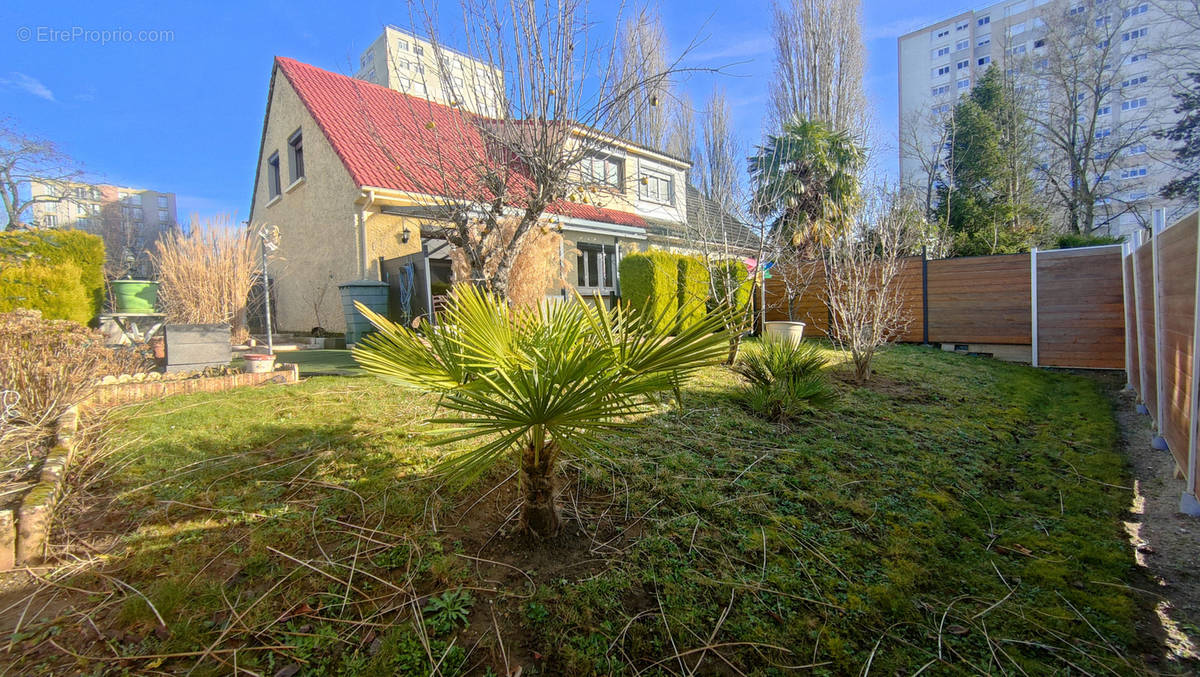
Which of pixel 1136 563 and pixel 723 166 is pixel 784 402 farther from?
pixel 723 166

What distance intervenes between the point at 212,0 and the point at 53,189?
12984 millimetres

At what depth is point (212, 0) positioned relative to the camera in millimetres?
5801

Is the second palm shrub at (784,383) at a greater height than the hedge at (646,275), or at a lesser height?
lesser

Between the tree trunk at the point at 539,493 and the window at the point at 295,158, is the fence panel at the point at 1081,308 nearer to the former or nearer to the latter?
the tree trunk at the point at 539,493

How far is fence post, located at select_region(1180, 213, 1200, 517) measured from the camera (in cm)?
251

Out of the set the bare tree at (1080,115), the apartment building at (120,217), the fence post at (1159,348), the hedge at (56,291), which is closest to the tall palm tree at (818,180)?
the fence post at (1159,348)

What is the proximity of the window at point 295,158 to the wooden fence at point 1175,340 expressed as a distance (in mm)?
14464

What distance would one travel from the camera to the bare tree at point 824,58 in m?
19.1

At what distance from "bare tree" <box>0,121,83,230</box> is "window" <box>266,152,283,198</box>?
4473mm

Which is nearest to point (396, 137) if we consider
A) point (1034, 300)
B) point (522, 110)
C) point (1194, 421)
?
point (522, 110)

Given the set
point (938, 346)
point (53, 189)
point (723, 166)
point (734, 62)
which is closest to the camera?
point (734, 62)

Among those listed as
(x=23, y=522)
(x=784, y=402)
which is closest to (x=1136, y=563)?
(x=784, y=402)

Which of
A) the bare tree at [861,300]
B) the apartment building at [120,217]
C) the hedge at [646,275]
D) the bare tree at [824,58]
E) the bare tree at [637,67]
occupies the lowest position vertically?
the bare tree at [861,300]

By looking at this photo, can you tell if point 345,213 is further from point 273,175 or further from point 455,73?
point 455,73
